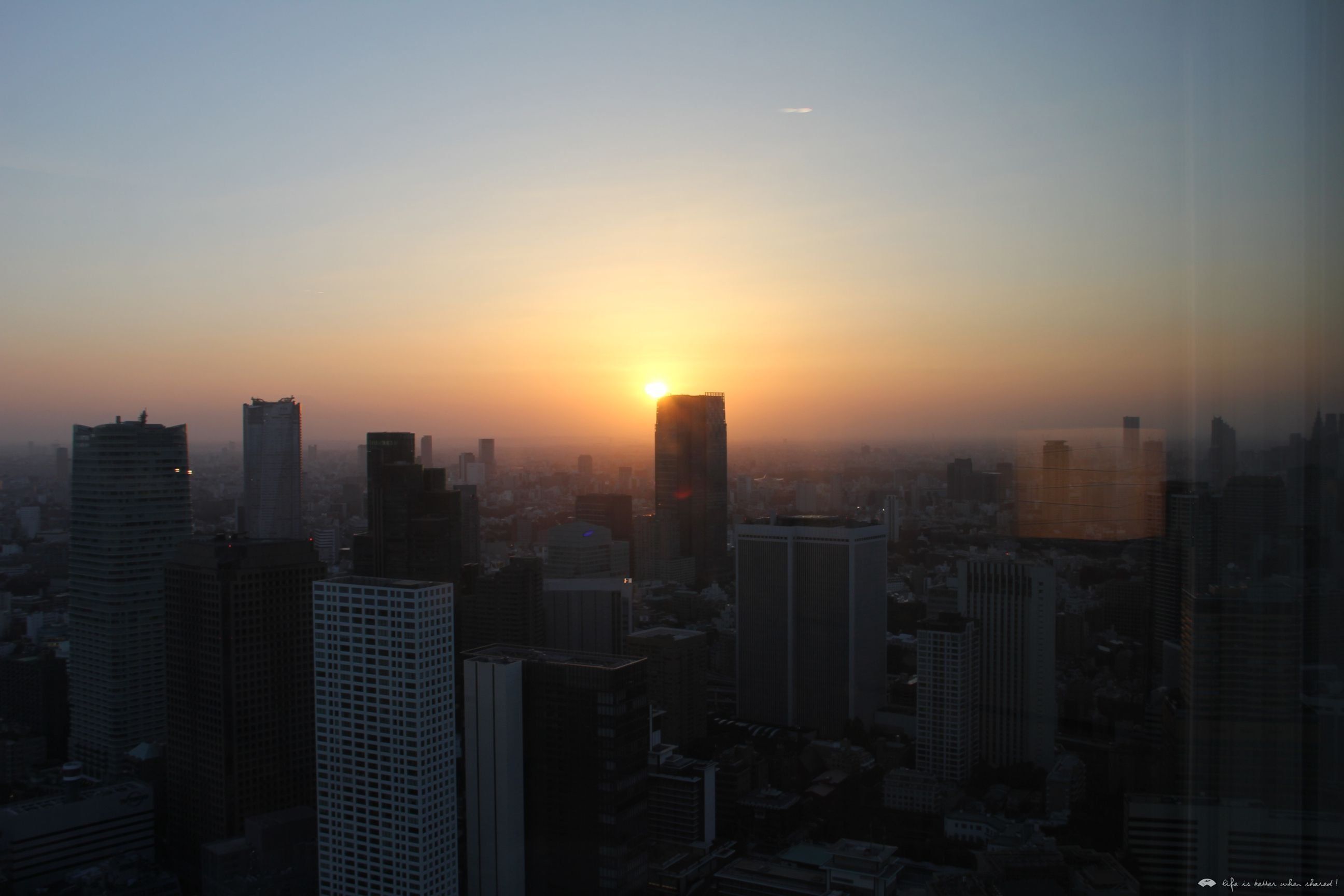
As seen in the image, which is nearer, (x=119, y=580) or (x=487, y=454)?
(x=119, y=580)

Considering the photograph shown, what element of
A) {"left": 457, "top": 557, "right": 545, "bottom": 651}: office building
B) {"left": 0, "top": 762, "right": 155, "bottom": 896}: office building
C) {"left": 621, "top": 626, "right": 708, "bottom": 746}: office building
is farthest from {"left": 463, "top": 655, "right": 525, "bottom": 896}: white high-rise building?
{"left": 457, "top": 557, "right": 545, "bottom": 651}: office building

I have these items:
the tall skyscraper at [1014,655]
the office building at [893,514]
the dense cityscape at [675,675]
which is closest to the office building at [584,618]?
the dense cityscape at [675,675]

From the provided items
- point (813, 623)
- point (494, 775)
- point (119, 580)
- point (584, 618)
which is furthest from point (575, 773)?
point (119, 580)

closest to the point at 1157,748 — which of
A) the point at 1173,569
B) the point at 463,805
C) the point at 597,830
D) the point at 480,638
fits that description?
the point at 1173,569

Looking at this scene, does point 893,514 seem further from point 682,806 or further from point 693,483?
point 693,483

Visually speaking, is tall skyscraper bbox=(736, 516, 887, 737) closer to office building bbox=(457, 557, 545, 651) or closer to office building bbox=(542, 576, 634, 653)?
office building bbox=(542, 576, 634, 653)

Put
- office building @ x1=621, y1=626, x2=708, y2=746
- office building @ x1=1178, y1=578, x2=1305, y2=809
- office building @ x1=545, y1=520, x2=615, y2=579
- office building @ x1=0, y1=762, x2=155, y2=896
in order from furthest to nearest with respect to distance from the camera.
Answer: office building @ x1=545, y1=520, x2=615, y2=579, office building @ x1=621, y1=626, x2=708, y2=746, office building @ x1=0, y1=762, x2=155, y2=896, office building @ x1=1178, y1=578, x2=1305, y2=809
